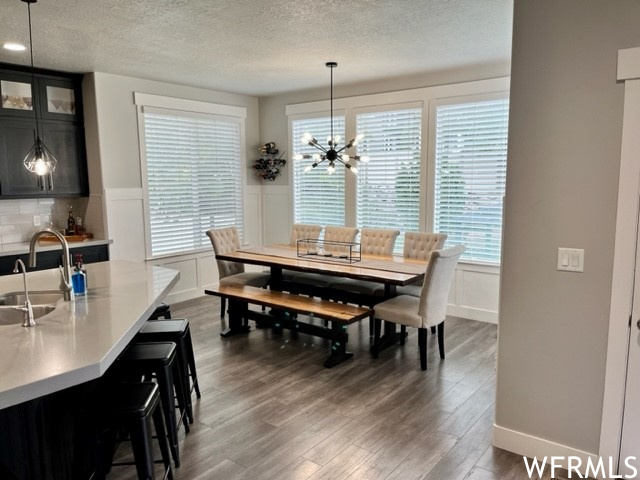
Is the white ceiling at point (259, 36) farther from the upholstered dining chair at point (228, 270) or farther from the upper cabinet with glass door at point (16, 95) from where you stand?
the upholstered dining chair at point (228, 270)

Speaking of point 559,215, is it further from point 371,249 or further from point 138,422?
point 371,249

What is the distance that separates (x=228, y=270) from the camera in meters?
5.36

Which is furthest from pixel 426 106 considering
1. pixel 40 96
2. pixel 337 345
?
pixel 40 96

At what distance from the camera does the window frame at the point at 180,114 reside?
558cm

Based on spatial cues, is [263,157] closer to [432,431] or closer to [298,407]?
[298,407]

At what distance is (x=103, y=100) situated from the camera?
5180 millimetres

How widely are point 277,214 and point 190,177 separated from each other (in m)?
1.48

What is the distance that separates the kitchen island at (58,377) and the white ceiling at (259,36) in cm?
205

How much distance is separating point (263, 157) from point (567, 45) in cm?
516

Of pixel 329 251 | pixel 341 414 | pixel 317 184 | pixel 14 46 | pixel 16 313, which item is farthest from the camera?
pixel 317 184

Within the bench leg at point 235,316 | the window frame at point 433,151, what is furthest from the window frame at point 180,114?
the window frame at point 433,151

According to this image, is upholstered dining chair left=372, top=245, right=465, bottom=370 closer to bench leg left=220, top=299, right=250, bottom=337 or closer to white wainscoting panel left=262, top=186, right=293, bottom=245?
bench leg left=220, top=299, right=250, bottom=337

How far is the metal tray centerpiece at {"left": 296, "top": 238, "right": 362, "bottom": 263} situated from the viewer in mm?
4820

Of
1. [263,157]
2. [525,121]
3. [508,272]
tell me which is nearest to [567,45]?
[525,121]
